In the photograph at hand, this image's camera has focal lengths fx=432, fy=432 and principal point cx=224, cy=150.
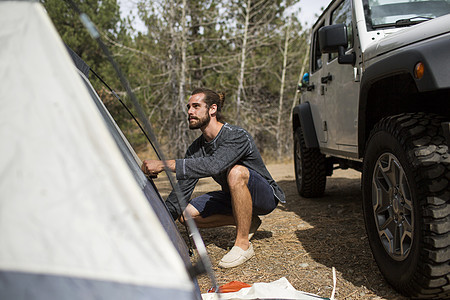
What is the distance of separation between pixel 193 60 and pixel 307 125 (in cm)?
894

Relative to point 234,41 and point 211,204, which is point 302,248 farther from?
point 234,41

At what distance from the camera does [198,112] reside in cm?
340

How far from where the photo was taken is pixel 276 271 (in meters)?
3.04

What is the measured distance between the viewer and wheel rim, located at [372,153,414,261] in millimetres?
2348

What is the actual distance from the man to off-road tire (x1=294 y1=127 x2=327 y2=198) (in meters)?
1.87

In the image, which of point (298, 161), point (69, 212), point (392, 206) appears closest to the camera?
point (69, 212)

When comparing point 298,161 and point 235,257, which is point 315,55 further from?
point 235,257

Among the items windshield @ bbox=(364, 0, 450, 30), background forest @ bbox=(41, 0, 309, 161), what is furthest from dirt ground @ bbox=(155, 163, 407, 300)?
background forest @ bbox=(41, 0, 309, 161)

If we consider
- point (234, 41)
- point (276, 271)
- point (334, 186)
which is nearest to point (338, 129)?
point (276, 271)

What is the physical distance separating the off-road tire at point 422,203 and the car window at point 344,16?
1472 millimetres

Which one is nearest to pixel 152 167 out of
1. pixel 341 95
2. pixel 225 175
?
pixel 225 175

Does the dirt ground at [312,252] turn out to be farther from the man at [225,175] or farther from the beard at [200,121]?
the beard at [200,121]

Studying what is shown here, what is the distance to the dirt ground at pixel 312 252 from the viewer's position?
8.80 feet

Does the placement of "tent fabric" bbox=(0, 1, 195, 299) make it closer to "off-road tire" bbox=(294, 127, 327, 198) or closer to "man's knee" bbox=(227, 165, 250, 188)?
"man's knee" bbox=(227, 165, 250, 188)
